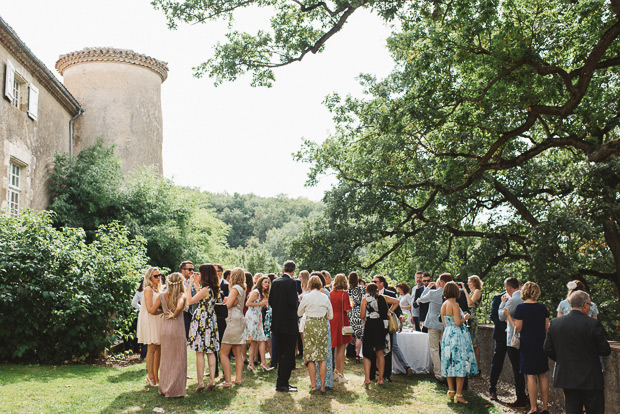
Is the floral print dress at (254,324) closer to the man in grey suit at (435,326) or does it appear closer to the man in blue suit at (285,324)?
the man in blue suit at (285,324)

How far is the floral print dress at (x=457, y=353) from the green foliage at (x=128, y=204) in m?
13.0

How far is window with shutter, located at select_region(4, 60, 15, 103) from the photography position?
15.3 meters

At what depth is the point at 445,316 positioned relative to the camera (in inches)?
369

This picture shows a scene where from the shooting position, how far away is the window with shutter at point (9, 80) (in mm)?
15323

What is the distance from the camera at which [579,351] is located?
6555 mm

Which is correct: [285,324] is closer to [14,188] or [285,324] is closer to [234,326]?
[234,326]

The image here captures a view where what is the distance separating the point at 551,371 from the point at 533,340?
119cm

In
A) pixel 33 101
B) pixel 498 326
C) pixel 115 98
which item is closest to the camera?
pixel 498 326

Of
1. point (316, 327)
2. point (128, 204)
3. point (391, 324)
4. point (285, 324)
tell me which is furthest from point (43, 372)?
point (128, 204)

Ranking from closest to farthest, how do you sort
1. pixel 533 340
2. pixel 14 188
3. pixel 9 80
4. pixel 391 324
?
pixel 533 340, pixel 391 324, pixel 9 80, pixel 14 188

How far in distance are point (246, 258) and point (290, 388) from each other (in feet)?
166

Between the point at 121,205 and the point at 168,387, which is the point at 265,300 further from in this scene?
the point at 121,205

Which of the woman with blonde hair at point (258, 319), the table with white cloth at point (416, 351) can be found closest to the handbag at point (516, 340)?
the table with white cloth at point (416, 351)

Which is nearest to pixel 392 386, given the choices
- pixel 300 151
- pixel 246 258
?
pixel 300 151
